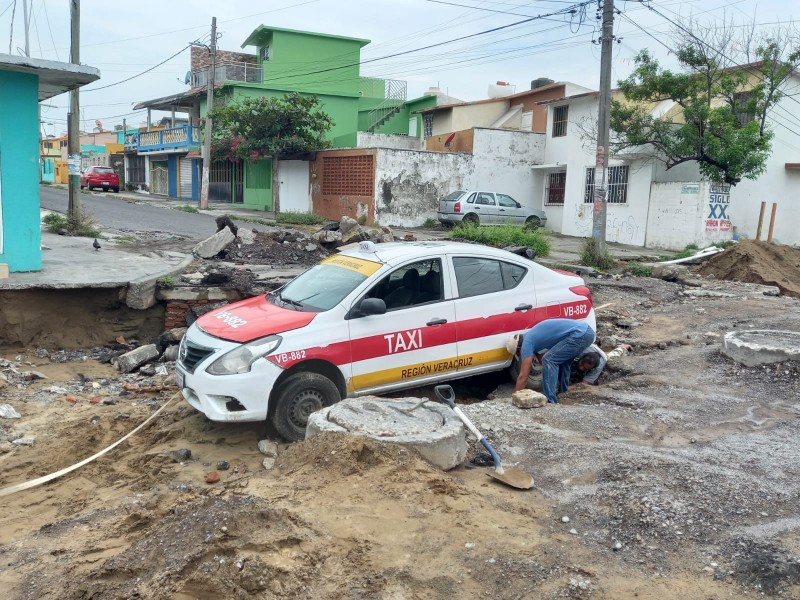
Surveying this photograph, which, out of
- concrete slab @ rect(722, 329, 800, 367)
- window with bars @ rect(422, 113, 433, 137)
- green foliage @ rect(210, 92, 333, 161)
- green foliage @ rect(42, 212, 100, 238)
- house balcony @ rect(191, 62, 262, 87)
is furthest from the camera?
house balcony @ rect(191, 62, 262, 87)

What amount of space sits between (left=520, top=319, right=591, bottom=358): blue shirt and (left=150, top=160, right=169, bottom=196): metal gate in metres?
43.2

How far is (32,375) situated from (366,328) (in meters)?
4.51

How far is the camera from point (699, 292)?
43.7ft

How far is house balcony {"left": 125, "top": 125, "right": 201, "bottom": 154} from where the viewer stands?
40.5m

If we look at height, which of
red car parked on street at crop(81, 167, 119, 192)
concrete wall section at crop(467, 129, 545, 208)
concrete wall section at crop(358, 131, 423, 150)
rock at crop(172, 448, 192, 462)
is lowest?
rock at crop(172, 448, 192, 462)

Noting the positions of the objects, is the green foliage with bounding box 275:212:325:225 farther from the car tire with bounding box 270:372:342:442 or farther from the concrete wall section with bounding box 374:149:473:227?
the car tire with bounding box 270:372:342:442

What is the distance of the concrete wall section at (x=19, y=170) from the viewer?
10.4 meters

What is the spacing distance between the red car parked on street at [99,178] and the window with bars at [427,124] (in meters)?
18.7

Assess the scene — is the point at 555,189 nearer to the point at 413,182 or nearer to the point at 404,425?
the point at 413,182

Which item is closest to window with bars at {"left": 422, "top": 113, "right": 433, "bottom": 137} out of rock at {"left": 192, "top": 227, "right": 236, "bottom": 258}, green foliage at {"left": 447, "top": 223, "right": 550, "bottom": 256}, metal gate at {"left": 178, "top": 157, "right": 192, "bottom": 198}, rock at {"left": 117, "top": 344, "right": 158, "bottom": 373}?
metal gate at {"left": 178, "top": 157, "right": 192, "bottom": 198}

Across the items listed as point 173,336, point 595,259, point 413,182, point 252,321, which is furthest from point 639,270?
point 413,182

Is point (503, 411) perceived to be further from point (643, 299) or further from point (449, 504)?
point (643, 299)

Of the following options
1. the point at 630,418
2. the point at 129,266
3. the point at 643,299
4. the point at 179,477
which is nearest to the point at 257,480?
the point at 179,477

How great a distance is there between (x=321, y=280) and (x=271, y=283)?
4.36 metres
